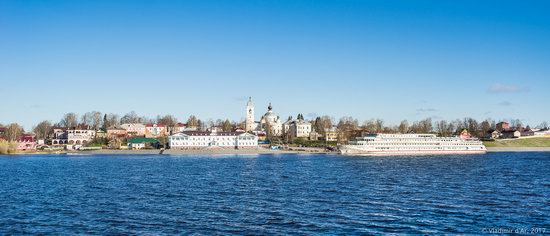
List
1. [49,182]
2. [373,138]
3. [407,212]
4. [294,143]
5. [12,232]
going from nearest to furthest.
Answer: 1. [12,232]
2. [407,212]
3. [49,182]
4. [373,138]
5. [294,143]

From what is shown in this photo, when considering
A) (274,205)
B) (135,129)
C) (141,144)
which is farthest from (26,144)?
(274,205)

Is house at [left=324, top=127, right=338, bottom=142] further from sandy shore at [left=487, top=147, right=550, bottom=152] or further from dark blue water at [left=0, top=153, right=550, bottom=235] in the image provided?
dark blue water at [left=0, top=153, right=550, bottom=235]

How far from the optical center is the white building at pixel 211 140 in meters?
151

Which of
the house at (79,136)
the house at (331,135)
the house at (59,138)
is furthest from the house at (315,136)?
the house at (59,138)

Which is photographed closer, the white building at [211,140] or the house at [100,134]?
the white building at [211,140]

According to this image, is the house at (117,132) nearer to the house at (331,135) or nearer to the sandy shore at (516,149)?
the house at (331,135)

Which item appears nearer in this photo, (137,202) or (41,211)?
(41,211)

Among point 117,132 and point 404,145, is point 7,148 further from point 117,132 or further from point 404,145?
point 404,145

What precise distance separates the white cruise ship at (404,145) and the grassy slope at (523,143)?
39.2 metres

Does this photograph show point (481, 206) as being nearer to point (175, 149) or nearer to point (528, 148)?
point (175, 149)

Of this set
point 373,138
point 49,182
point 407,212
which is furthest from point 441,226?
point 373,138

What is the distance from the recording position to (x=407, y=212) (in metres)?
32.0

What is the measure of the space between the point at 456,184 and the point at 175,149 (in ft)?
351

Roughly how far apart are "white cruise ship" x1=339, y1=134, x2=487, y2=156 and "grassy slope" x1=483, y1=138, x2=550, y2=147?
1543 inches
